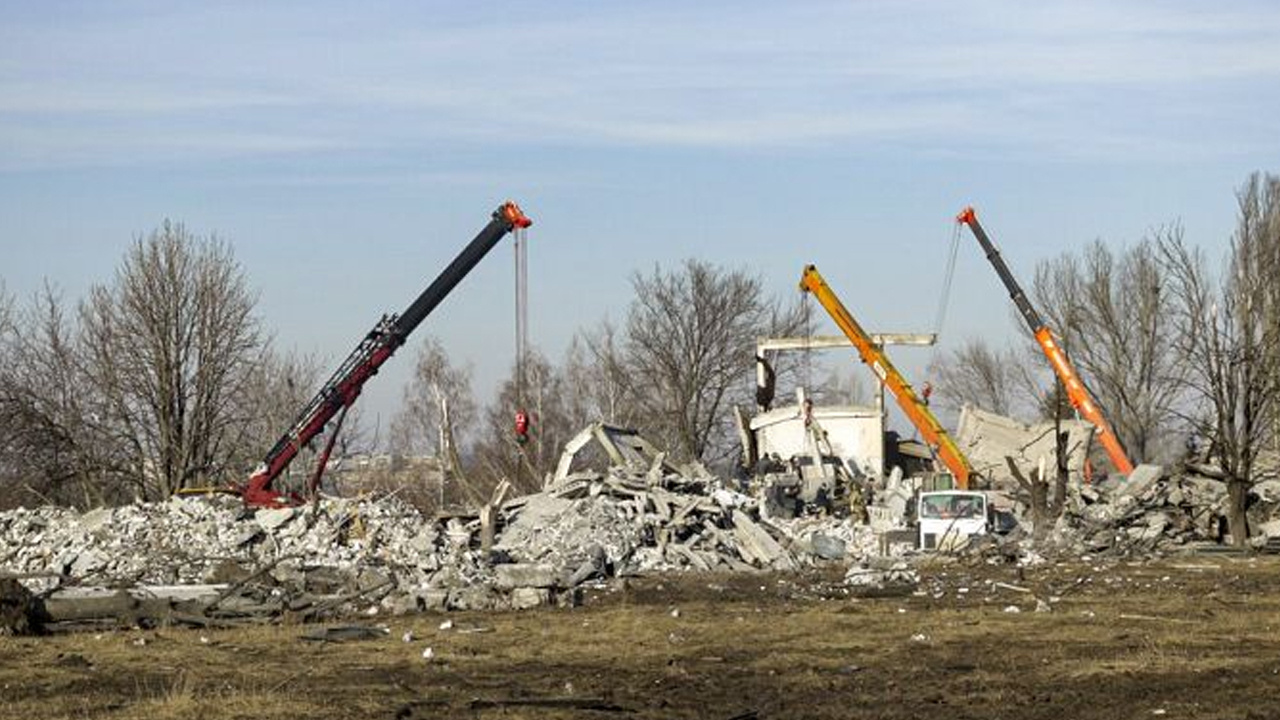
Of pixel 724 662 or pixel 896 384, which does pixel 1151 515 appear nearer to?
pixel 896 384

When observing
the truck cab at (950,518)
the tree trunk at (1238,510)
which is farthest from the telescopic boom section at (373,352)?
the tree trunk at (1238,510)

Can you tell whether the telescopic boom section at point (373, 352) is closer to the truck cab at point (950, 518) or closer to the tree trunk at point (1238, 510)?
the truck cab at point (950, 518)

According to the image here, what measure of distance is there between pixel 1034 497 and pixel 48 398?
28969mm

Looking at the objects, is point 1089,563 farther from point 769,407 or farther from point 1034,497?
point 769,407

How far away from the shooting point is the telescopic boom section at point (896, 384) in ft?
169

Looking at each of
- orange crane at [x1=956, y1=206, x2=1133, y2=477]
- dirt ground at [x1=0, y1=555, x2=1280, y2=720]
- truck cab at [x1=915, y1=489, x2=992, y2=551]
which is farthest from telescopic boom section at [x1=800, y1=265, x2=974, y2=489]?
dirt ground at [x1=0, y1=555, x2=1280, y2=720]

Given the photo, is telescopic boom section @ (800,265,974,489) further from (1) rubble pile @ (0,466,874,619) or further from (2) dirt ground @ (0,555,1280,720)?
(2) dirt ground @ (0,555,1280,720)

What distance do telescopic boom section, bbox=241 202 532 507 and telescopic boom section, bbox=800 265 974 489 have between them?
13.5 metres

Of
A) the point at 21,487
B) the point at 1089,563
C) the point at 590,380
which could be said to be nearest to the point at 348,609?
the point at 1089,563

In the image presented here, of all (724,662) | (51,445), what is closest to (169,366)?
(51,445)

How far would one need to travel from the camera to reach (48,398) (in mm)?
53625

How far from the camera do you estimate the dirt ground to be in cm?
1534

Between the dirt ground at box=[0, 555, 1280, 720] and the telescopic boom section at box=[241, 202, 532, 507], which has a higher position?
the telescopic boom section at box=[241, 202, 532, 507]

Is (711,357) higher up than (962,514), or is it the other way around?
(711,357)
